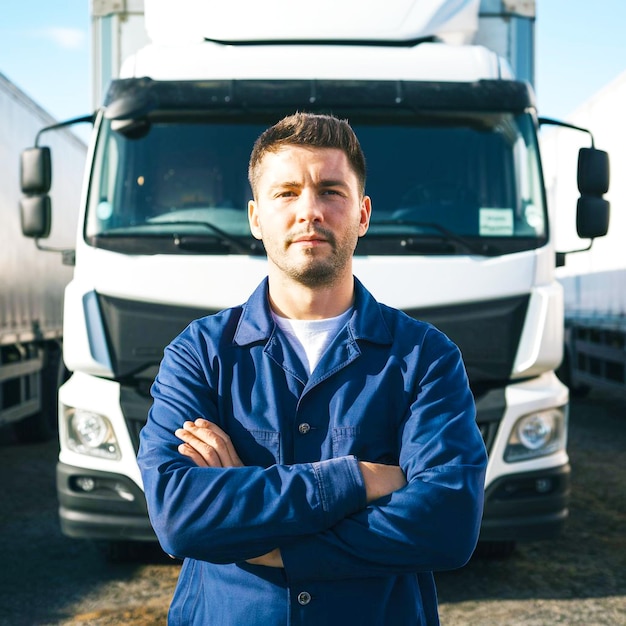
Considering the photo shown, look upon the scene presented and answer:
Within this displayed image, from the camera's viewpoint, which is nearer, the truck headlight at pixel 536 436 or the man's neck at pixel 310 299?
the man's neck at pixel 310 299

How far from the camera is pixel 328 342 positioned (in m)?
2.10

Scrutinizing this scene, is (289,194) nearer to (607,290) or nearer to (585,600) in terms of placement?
(585,600)

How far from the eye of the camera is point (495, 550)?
17.0 feet

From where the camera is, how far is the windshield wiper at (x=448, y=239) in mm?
4281

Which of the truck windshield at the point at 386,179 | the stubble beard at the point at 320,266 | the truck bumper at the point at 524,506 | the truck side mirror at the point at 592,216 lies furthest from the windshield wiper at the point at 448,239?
the stubble beard at the point at 320,266

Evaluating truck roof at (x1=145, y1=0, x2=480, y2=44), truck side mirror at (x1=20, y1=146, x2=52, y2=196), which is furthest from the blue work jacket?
truck roof at (x1=145, y1=0, x2=480, y2=44)

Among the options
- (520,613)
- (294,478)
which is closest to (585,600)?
(520,613)

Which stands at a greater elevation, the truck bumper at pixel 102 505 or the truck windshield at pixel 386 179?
the truck windshield at pixel 386 179

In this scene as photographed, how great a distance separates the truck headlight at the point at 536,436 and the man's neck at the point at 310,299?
2375mm

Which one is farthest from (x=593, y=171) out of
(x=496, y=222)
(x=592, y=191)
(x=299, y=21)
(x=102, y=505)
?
(x=102, y=505)

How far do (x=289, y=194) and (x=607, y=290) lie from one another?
8897 millimetres

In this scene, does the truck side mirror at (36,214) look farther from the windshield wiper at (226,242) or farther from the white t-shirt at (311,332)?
the white t-shirt at (311,332)

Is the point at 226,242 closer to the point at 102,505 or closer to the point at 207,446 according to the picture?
the point at 102,505

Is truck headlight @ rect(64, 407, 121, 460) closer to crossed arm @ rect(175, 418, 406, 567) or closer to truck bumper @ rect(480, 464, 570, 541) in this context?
truck bumper @ rect(480, 464, 570, 541)
